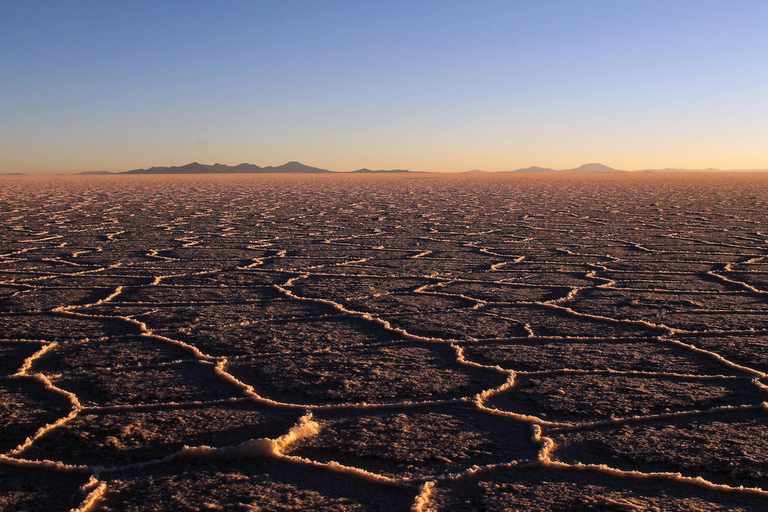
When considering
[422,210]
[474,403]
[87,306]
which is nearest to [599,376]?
[474,403]

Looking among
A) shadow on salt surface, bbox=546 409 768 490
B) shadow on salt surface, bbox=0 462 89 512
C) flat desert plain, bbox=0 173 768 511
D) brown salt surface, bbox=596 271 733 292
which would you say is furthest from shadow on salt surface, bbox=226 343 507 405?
brown salt surface, bbox=596 271 733 292

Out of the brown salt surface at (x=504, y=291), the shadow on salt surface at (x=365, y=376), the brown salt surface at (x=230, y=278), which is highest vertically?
the shadow on salt surface at (x=365, y=376)

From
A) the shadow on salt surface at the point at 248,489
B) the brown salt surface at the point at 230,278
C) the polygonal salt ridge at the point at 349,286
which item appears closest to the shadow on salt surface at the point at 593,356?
the shadow on salt surface at the point at 248,489

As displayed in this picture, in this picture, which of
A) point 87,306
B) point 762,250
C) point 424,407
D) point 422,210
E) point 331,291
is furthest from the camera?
point 422,210

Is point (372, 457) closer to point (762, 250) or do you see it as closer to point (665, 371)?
point (665, 371)

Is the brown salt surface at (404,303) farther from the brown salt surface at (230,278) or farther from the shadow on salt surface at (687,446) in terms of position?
the shadow on salt surface at (687,446)

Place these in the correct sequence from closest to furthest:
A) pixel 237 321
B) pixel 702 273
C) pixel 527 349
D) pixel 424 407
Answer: pixel 424 407, pixel 527 349, pixel 237 321, pixel 702 273
